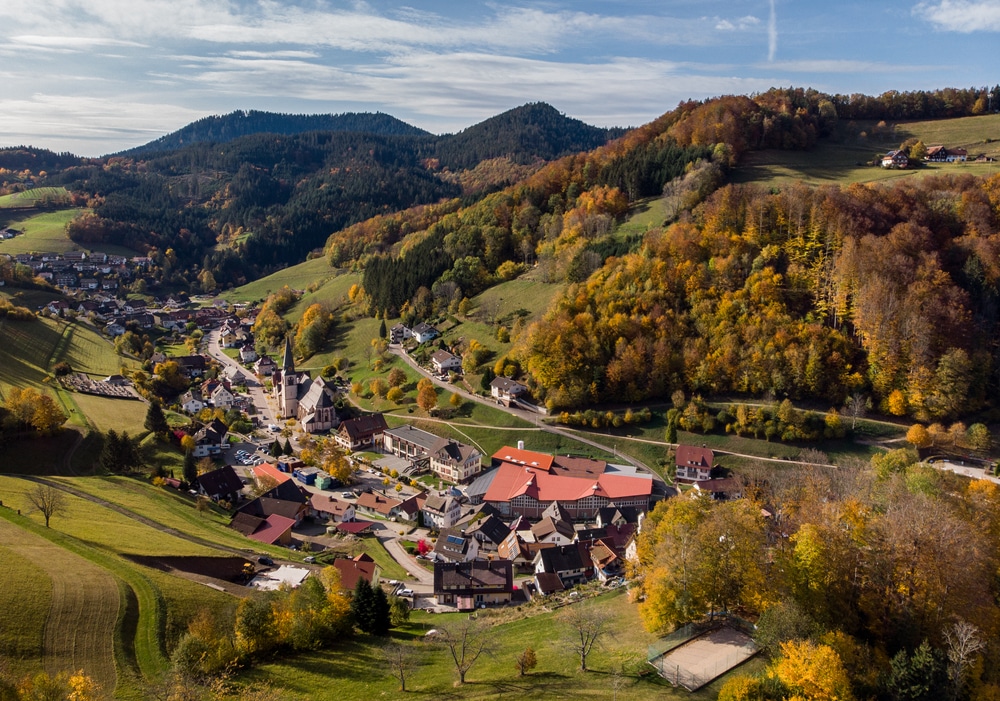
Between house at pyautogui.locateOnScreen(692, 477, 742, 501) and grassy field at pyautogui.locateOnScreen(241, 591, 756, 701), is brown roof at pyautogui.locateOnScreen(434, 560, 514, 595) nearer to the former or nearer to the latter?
grassy field at pyautogui.locateOnScreen(241, 591, 756, 701)

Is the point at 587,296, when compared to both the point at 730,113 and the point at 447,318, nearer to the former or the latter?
the point at 447,318

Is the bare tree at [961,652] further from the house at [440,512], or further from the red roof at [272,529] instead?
the red roof at [272,529]

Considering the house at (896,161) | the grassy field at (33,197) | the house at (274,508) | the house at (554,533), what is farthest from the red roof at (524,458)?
the grassy field at (33,197)

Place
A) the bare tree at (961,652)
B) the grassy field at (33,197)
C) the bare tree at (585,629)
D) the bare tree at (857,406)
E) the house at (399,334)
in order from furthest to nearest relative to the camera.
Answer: the grassy field at (33,197) < the house at (399,334) < the bare tree at (857,406) < the bare tree at (585,629) < the bare tree at (961,652)

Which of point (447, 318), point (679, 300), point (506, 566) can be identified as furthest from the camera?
point (447, 318)

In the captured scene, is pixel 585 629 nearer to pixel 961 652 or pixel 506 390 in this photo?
pixel 961 652

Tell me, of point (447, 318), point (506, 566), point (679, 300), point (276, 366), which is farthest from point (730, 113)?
point (506, 566)
